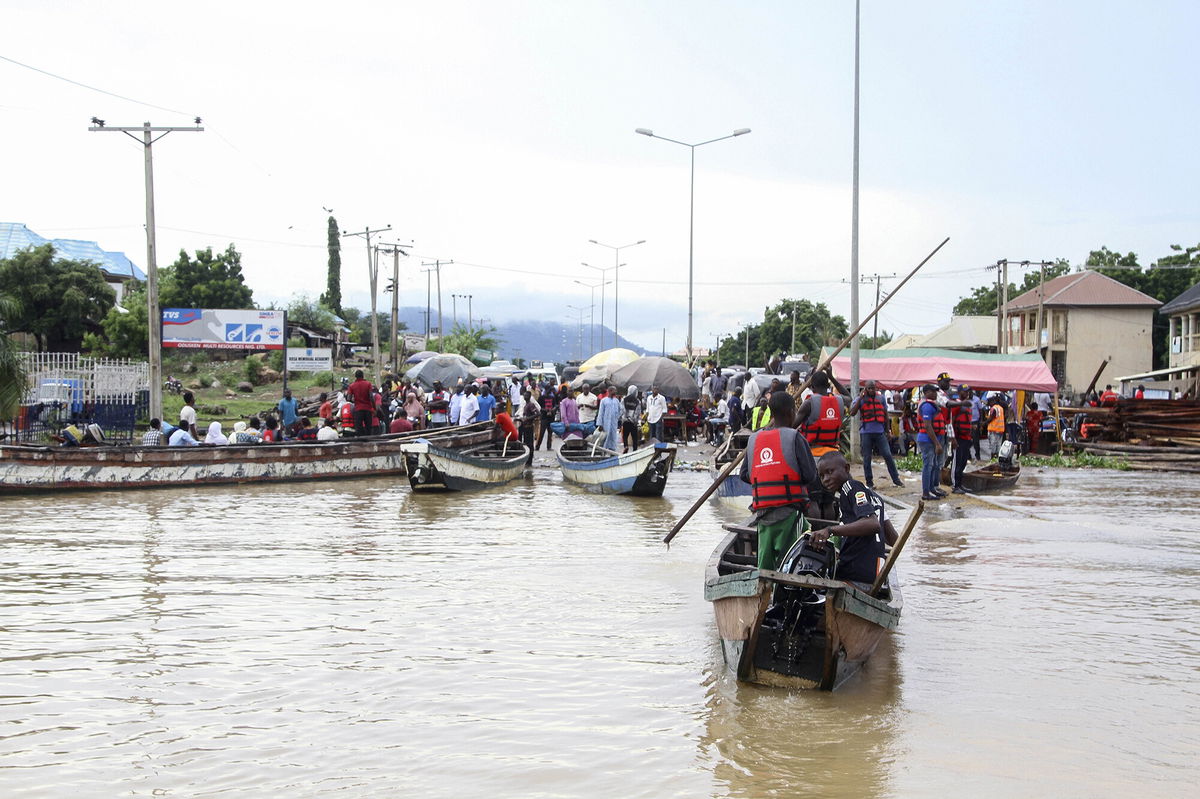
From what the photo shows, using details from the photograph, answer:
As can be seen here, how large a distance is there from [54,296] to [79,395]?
17457mm

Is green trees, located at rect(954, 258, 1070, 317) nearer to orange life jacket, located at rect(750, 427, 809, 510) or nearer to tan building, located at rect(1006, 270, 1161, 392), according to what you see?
tan building, located at rect(1006, 270, 1161, 392)

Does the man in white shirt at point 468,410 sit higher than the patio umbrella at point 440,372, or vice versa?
the patio umbrella at point 440,372

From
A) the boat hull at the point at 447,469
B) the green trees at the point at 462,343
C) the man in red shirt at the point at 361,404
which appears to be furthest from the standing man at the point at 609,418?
the green trees at the point at 462,343

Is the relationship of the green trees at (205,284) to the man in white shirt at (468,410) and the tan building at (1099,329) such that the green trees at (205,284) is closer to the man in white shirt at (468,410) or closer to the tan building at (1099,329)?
the man in white shirt at (468,410)

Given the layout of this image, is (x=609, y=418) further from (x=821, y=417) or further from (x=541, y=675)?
(x=541, y=675)

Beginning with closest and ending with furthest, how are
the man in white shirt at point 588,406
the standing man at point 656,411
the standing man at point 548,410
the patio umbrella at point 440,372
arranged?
the man in white shirt at point 588,406
the standing man at point 656,411
the standing man at point 548,410
the patio umbrella at point 440,372

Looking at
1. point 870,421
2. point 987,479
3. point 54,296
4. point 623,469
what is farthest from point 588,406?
point 54,296

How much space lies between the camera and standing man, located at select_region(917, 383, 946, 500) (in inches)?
604

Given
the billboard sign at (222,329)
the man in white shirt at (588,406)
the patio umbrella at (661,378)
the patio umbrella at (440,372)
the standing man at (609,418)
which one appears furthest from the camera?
the billboard sign at (222,329)

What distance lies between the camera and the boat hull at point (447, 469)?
18359 mm

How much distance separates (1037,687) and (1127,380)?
41.1 meters

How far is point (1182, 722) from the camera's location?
22.6ft

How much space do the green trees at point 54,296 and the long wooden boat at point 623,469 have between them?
29.0 meters

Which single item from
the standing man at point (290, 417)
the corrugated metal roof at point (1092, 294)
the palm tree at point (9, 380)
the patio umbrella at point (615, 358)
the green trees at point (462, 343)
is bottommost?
the standing man at point (290, 417)
